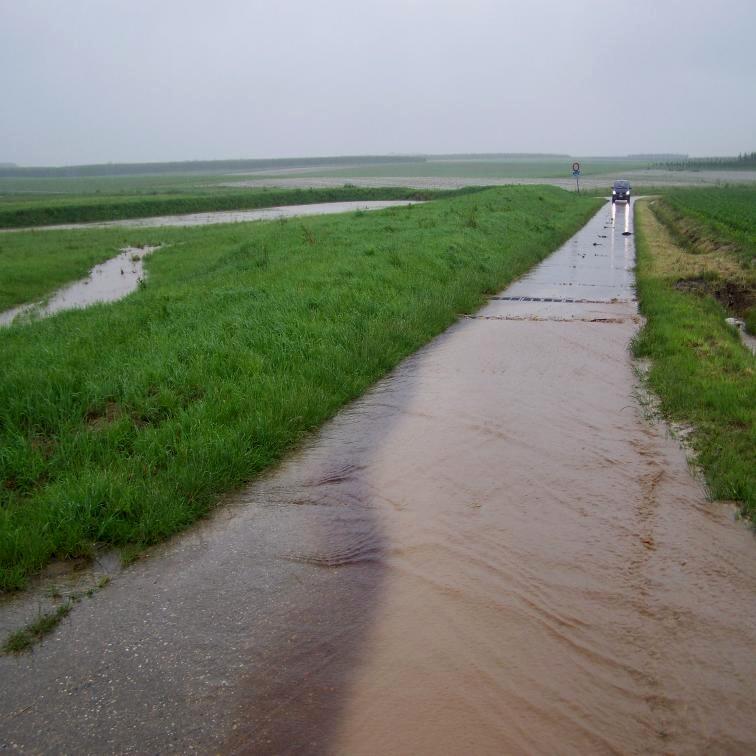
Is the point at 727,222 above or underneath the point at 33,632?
above

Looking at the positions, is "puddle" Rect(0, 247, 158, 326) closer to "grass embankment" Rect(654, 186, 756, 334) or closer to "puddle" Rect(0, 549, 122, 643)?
"puddle" Rect(0, 549, 122, 643)

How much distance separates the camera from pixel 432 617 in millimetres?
4141

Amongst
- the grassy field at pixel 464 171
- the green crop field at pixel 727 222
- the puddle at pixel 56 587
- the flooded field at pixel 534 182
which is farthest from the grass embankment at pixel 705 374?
the grassy field at pixel 464 171

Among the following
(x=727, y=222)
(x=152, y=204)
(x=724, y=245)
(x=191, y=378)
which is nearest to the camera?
(x=191, y=378)

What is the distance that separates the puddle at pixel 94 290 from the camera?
15.7 meters

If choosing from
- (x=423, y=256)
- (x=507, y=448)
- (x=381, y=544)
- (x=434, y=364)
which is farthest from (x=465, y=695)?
(x=423, y=256)

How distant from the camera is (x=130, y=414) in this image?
22.0ft

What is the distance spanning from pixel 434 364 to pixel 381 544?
14.7 feet

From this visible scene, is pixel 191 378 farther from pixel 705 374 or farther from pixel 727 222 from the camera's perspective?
pixel 727 222

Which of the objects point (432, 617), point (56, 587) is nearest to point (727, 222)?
point (432, 617)

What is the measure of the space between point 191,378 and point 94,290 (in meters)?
12.7

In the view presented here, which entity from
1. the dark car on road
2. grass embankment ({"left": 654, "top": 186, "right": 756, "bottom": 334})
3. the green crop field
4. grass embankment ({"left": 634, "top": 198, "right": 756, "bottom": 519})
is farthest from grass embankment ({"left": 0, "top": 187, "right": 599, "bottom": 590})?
the dark car on road

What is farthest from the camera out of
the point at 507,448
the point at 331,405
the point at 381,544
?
the point at 331,405

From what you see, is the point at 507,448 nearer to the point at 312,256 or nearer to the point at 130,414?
the point at 130,414
